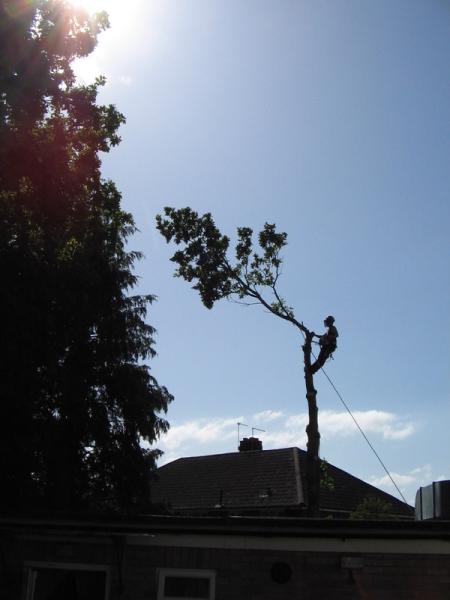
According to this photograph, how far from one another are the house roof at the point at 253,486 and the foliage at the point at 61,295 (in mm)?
8491

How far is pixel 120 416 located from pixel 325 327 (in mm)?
6424

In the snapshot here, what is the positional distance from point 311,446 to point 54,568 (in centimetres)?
762

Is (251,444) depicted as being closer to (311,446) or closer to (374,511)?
(374,511)

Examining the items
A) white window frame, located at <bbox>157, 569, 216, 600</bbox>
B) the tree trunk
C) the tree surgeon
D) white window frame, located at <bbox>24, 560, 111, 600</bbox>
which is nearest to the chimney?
the tree trunk

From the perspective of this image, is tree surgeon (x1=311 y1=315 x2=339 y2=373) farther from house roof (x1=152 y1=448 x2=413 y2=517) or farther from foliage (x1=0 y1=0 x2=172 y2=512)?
house roof (x1=152 y1=448 x2=413 y2=517)

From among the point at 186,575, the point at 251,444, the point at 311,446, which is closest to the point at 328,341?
the point at 311,446

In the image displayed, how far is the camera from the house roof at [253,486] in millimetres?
26453

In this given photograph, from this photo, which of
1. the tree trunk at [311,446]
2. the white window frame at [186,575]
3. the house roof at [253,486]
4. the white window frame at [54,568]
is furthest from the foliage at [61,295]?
the house roof at [253,486]

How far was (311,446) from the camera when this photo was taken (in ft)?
48.8

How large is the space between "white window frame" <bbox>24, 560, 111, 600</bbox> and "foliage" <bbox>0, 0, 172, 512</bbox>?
617 cm

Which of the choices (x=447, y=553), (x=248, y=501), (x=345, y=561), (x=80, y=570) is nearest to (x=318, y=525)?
(x=345, y=561)

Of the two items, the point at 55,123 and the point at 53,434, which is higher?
the point at 55,123

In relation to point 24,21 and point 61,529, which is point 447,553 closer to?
point 61,529

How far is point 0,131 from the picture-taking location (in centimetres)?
1211
